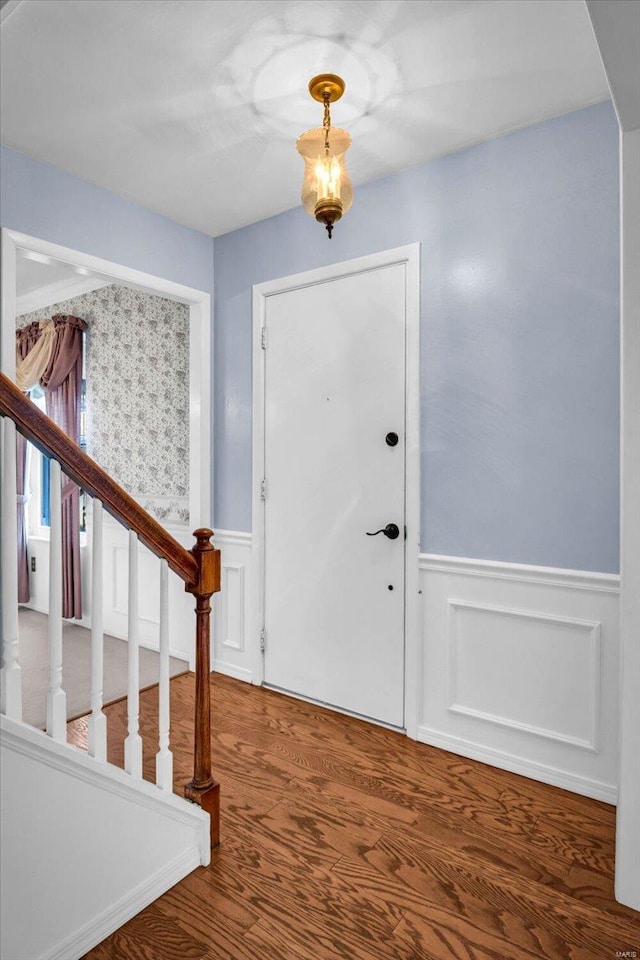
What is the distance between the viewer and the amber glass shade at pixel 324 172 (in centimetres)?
185

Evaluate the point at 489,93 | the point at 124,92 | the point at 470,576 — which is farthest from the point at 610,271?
the point at 124,92

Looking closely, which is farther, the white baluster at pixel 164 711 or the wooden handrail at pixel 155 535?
the white baluster at pixel 164 711

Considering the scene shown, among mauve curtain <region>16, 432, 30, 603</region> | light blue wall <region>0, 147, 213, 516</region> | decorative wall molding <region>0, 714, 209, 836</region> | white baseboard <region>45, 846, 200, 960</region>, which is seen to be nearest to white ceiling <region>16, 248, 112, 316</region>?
light blue wall <region>0, 147, 213, 516</region>

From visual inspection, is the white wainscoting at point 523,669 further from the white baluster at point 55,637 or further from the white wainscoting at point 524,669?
the white baluster at point 55,637

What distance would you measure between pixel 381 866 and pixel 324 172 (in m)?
2.24

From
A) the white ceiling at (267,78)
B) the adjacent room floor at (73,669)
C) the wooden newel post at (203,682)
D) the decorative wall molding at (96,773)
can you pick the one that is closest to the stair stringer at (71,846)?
the decorative wall molding at (96,773)

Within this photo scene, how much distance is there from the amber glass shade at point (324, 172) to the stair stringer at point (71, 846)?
5.70ft

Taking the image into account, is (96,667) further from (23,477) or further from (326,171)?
(23,477)

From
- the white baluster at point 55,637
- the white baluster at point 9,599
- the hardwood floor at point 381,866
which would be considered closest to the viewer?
the white baluster at point 9,599

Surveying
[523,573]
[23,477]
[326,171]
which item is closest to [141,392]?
[23,477]

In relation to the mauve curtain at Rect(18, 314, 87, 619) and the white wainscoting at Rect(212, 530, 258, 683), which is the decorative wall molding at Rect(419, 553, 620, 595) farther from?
the mauve curtain at Rect(18, 314, 87, 619)

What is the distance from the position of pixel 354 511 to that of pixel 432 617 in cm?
62

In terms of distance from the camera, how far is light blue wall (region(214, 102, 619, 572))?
83.4 inches

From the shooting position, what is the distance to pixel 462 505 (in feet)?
8.06
